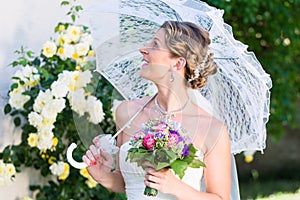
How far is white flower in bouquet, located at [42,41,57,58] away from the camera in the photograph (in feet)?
13.9

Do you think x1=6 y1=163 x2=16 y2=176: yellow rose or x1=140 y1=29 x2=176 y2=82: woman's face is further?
x1=6 y1=163 x2=16 y2=176: yellow rose

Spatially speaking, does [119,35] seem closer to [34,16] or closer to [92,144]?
[92,144]

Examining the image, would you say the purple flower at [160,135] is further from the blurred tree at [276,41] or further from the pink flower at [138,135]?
the blurred tree at [276,41]

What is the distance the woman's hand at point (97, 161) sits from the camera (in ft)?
10.2

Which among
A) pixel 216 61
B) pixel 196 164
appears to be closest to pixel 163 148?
pixel 196 164

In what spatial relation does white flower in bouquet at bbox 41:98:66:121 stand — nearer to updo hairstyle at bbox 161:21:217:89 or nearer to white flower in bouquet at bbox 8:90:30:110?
white flower in bouquet at bbox 8:90:30:110

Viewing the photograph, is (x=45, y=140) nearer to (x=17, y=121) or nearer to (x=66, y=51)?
(x=17, y=121)

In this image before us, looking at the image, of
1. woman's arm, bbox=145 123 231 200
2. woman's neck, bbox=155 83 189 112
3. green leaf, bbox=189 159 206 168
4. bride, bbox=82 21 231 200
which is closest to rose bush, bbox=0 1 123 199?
bride, bbox=82 21 231 200

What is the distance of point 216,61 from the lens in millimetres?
3189

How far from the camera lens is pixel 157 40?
2984mm

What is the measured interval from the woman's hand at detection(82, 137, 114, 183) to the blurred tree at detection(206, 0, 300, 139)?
11.7ft

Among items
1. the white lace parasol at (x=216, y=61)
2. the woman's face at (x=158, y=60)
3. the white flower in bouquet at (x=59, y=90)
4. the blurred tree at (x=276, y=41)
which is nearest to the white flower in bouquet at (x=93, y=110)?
the white lace parasol at (x=216, y=61)

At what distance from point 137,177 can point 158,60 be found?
1.70 feet

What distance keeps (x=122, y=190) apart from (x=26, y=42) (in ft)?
4.80
